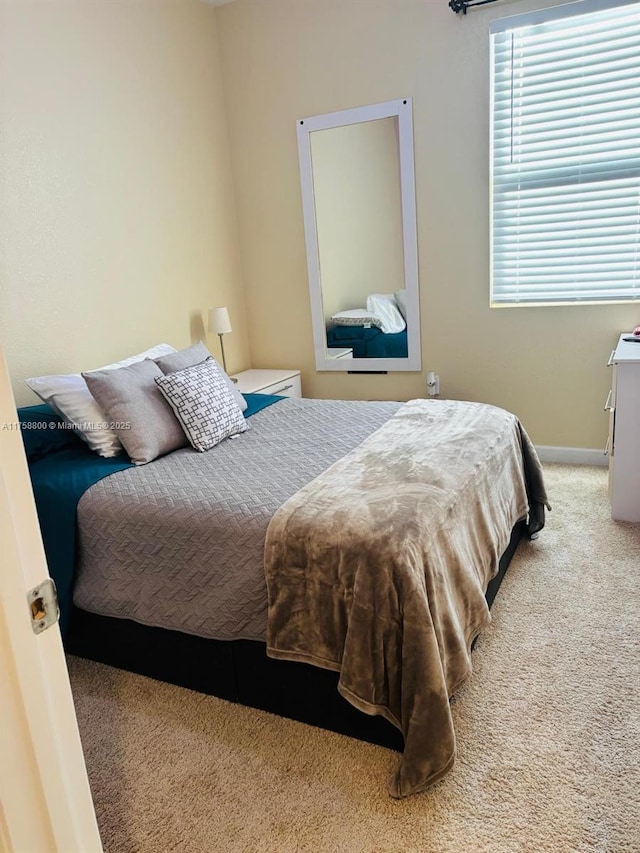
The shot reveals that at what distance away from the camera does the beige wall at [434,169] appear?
348 centimetres

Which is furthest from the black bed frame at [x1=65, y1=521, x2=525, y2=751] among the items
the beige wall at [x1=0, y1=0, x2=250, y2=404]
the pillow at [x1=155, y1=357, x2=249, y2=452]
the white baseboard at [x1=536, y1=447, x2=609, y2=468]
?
the white baseboard at [x1=536, y1=447, x2=609, y2=468]

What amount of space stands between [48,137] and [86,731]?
2588 mm

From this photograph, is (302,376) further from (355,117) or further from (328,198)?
(355,117)

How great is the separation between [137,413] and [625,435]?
2.18 m

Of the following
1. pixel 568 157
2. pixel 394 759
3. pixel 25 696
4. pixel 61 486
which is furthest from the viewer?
pixel 568 157

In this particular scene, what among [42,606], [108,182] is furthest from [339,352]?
[42,606]

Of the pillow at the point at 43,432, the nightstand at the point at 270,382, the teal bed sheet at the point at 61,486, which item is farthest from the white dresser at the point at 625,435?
the pillow at the point at 43,432

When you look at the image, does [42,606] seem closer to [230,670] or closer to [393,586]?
[393,586]

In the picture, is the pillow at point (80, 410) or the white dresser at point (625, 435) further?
the white dresser at point (625, 435)

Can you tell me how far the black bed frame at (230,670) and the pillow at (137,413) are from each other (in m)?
0.65

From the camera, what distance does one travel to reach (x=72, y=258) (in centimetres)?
310

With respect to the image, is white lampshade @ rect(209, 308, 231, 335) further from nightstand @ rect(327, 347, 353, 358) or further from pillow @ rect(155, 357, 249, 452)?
pillow @ rect(155, 357, 249, 452)

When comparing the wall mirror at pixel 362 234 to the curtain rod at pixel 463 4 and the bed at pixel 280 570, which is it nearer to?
→ the curtain rod at pixel 463 4

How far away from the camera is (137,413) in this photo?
8.16 feet
